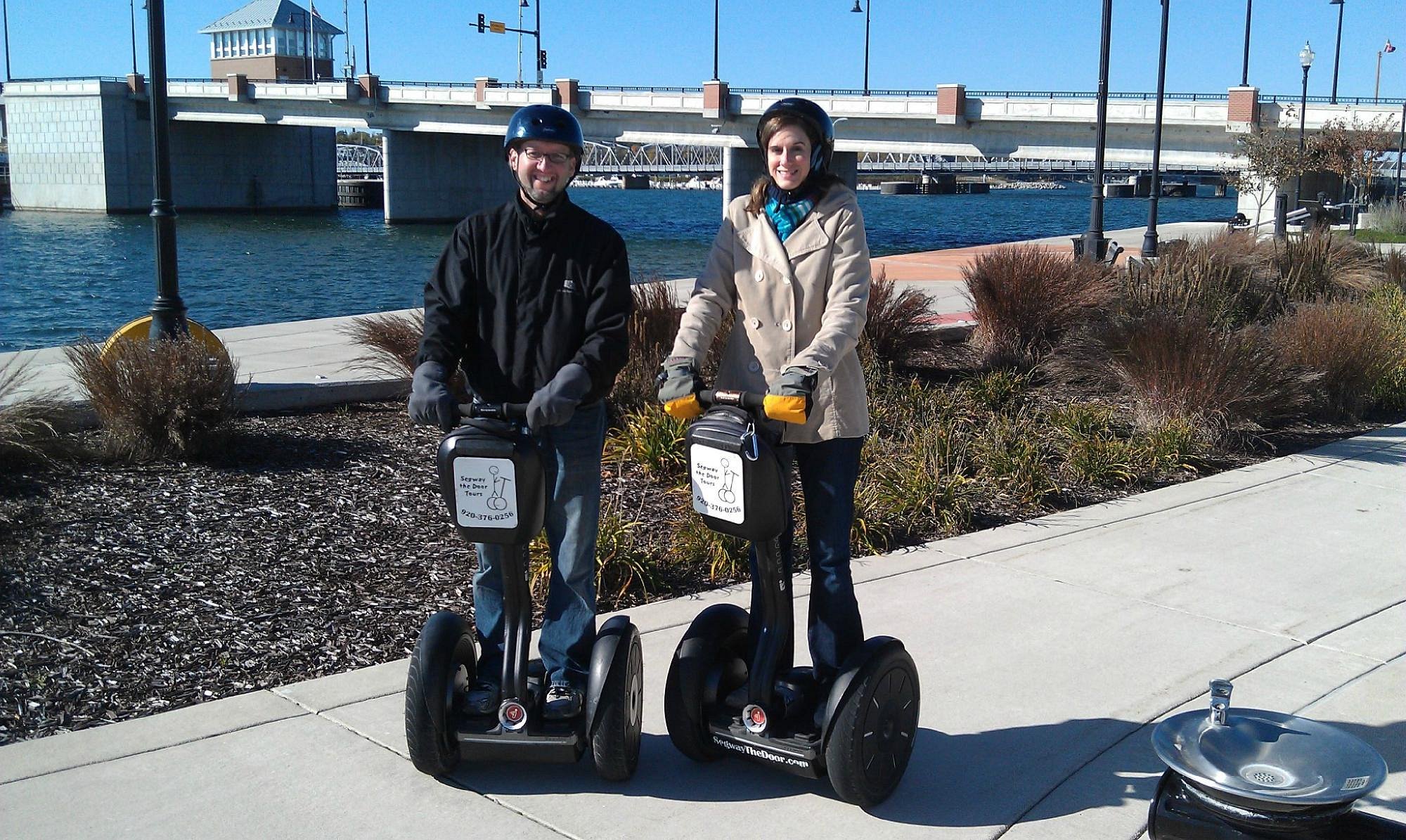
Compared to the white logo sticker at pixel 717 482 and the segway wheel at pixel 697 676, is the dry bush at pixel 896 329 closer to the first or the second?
the segway wheel at pixel 697 676

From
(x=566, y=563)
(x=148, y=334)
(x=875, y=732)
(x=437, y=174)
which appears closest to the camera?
(x=875, y=732)

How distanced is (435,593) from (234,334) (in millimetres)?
8454

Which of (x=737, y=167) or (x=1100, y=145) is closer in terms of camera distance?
(x=1100, y=145)

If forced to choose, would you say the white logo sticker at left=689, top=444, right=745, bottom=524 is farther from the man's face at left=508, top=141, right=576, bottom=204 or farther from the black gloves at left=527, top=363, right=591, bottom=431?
the man's face at left=508, top=141, right=576, bottom=204

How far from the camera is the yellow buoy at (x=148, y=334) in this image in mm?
8055

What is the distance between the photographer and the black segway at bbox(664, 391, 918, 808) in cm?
343

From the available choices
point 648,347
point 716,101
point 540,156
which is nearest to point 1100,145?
point 648,347

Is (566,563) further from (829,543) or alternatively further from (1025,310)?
(1025,310)

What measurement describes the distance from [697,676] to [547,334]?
110 cm

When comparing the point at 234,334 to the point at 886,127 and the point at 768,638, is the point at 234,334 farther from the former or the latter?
the point at 886,127

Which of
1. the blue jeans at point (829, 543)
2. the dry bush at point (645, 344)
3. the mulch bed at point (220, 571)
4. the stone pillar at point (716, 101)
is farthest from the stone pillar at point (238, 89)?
the blue jeans at point (829, 543)

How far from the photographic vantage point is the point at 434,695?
11.6 feet

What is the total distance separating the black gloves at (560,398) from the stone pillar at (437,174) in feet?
221

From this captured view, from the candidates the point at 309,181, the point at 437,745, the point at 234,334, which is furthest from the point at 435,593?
the point at 309,181
